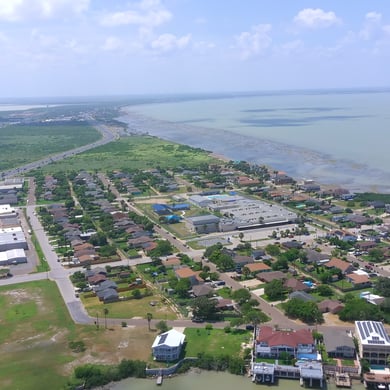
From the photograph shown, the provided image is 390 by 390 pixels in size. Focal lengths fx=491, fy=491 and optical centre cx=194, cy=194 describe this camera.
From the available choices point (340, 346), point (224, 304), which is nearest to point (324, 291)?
point (224, 304)

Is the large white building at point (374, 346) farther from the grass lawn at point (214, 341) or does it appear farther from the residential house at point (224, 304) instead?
the residential house at point (224, 304)

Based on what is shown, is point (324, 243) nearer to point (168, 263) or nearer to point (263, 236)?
point (263, 236)

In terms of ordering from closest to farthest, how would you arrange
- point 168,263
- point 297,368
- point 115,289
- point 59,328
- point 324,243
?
point 297,368
point 59,328
point 115,289
point 168,263
point 324,243

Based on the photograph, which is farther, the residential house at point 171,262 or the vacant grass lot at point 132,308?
the residential house at point 171,262

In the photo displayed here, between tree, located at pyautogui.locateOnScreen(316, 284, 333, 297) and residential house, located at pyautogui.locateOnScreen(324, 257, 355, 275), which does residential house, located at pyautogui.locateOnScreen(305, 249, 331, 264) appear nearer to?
residential house, located at pyautogui.locateOnScreen(324, 257, 355, 275)

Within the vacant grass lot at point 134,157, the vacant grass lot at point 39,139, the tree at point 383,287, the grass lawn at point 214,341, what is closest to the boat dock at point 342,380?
the grass lawn at point 214,341

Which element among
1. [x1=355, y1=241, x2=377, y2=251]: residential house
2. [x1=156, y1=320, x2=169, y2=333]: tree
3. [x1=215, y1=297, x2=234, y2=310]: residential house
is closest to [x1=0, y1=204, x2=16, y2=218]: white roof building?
[x1=215, y1=297, x2=234, y2=310]: residential house

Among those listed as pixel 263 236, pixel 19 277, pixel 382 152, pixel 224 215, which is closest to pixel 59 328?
pixel 19 277
